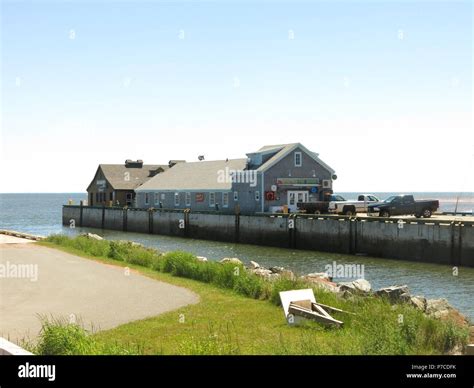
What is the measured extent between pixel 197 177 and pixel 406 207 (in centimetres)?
2776

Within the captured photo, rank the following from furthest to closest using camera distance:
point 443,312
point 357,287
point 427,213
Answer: point 427,213, point 357,287, point 443,312

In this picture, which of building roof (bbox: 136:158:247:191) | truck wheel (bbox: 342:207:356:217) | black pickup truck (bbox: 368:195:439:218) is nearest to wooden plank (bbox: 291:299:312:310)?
black pickup truck (bbox: 368:195:439:218)

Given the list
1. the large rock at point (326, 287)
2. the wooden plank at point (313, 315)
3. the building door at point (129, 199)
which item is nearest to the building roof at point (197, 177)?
the building door at point (129, 199)

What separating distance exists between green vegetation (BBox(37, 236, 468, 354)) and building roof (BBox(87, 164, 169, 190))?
60613 mm

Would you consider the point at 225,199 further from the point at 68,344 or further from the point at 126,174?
the point at 68,344

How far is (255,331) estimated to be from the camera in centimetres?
1311

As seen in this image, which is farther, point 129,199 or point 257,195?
point 129,199

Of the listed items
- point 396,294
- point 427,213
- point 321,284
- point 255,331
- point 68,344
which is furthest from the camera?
point 427,213

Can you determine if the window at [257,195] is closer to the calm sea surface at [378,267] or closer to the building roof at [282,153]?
the building roof at [282,153]

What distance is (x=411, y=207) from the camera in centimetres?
4281

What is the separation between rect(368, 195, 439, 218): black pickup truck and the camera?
1687 inches

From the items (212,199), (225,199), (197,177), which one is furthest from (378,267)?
(197,177)
